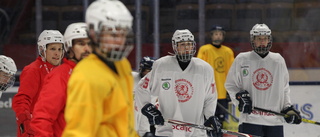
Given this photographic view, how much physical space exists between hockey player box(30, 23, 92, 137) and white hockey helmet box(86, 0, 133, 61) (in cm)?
61

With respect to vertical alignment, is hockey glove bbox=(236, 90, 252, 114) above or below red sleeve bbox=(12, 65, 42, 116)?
below

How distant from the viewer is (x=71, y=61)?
275cm

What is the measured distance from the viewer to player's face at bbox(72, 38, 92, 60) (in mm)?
2641

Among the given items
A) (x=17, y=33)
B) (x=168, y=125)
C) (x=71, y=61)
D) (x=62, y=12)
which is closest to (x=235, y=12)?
(x=62, y=12)

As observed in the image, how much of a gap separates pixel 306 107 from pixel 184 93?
89.8 inches

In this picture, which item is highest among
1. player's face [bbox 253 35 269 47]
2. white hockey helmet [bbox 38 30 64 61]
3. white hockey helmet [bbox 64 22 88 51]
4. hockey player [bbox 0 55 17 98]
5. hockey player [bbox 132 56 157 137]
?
white hockey helmet [bbox 64 22 88 51]

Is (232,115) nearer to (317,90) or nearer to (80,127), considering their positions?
(317,90)

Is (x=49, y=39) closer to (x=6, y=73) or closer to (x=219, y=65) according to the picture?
(x=6, y=73)

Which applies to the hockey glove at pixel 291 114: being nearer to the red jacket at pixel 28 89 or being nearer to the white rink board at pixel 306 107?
the white rink board at pixel 306 107

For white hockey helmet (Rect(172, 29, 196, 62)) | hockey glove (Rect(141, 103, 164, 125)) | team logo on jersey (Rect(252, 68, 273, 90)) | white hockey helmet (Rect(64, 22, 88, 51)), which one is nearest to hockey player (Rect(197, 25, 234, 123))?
team logo on jersey (Rect(252, 68, 273, 90))

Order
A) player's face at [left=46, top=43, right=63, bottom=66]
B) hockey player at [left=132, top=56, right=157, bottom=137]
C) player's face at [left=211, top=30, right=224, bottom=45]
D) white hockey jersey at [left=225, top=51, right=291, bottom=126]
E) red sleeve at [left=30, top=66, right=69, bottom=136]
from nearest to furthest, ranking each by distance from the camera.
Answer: red sleeve at [left=30, top=66, right=69, bottom=136] → player's face at [left=46, top=43, right=63, bottom=66] → hockey player at [left=132, top=56, right=157, bottom=137] → white hockey jersey at [left=225, top=51, right=291, bottom=126] → player's face at [left=211, top=30, right=224, bottom=45]

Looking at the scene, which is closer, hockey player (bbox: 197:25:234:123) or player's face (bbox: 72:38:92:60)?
player's face (bbox: 72:38:92:60)

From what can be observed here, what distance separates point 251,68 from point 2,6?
104 inches

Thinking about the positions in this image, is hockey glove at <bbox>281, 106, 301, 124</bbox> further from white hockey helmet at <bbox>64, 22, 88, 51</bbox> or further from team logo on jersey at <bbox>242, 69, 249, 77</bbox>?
white hockey helmet at <bbox>64, 22, 88, 51</bbox>
